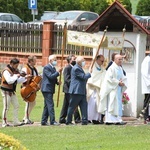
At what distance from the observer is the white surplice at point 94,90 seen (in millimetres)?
19812

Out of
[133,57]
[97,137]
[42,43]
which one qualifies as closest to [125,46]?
[133,57]

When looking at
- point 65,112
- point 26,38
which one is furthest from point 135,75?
point 26,38

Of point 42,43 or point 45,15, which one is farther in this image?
point 45,15

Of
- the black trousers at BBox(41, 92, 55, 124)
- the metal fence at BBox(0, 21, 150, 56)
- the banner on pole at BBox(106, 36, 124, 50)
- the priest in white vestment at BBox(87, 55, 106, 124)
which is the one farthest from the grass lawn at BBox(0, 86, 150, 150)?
the metal fence at BBox(0, 21, 150, 56)

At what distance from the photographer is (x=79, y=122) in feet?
65.7

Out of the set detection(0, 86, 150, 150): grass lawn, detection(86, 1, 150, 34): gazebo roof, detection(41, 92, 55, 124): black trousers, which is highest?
detection(86, 1, 150, 34): gazebo roof

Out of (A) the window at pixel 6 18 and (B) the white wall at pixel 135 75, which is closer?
(B) the white wall at pixel 135 75

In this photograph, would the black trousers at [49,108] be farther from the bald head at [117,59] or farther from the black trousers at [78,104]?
the bald head at [117,59]

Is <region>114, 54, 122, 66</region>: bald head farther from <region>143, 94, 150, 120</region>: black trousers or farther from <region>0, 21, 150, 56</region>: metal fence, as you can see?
<region>0, 21, 150, 56</region>: metal fence

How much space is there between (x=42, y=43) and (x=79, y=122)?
14.8 metres

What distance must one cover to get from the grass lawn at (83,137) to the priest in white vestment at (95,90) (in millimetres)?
2090

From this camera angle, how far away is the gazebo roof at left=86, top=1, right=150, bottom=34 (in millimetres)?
21219

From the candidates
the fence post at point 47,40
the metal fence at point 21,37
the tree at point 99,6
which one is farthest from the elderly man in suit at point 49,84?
the tree at point 99,6

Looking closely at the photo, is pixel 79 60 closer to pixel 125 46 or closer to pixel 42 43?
pixel 125 46
